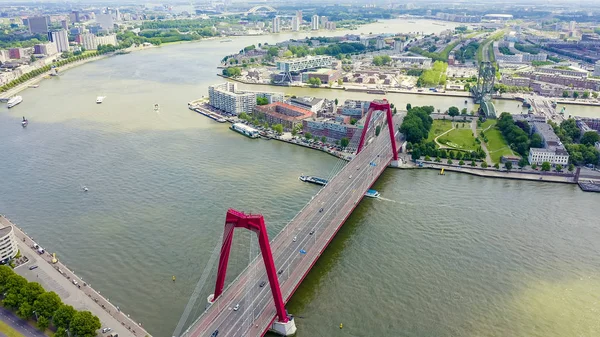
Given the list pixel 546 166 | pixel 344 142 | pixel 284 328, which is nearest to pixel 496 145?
pixel 546 166

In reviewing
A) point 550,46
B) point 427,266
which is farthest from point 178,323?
point 550,46

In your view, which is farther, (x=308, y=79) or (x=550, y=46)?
(x=550, y=46)

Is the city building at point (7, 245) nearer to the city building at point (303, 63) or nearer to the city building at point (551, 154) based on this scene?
the city building at point (551, 154)

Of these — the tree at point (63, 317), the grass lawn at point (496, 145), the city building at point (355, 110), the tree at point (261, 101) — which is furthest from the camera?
the tree at point (261, 101)

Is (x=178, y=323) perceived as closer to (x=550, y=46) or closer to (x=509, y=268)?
A: (x=509, y=268)

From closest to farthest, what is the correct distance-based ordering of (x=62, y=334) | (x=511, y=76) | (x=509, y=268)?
(x=62, y=334) < (x=509, y=268) < (x=511, y=76)

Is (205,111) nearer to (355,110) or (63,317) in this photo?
(355,110)

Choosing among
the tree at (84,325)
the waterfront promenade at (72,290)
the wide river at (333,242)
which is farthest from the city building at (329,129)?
the tree at (84,325)
